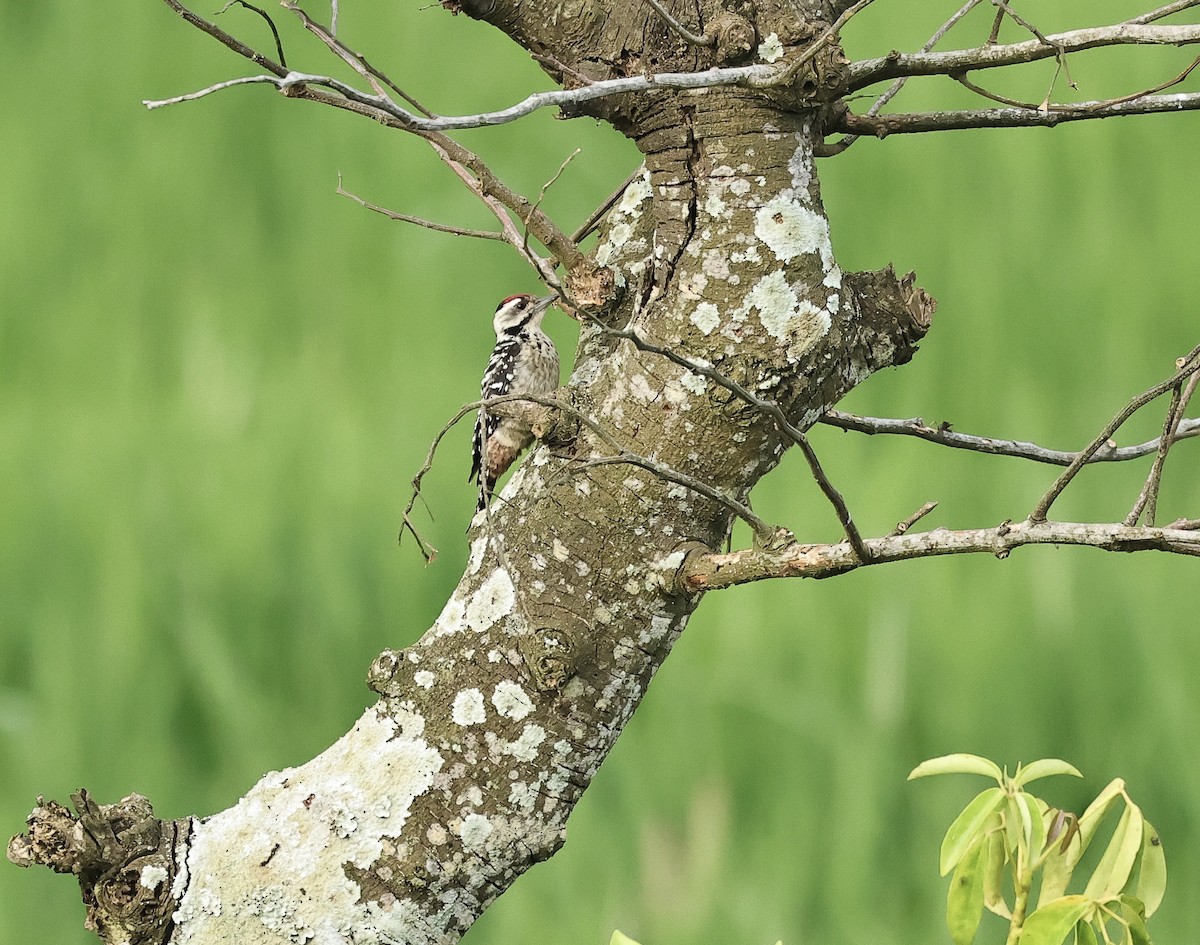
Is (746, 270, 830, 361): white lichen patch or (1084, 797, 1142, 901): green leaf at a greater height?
→ (746, 270, 830, 361): white lichen patch

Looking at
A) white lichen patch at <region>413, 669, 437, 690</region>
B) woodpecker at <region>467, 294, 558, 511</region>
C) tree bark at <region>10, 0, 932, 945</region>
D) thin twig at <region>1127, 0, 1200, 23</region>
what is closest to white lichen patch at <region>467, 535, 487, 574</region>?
tree bark at <region>10, 0, 932, 945</region>

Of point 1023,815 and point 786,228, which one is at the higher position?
point 786,228

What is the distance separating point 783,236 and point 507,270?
151 inches

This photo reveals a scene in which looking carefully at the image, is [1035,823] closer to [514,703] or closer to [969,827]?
[969,827]

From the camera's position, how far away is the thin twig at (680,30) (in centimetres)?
150

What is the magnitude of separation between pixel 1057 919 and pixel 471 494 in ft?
9.63

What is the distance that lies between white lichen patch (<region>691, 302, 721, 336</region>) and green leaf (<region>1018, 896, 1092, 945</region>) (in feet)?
2.25

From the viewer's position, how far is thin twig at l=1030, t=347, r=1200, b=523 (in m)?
1.39

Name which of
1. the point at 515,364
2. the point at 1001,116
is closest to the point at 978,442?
the point at 1001,116

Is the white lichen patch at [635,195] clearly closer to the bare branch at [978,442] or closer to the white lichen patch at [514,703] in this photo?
the bare branch at [978,442]

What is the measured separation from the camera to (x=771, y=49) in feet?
5.30

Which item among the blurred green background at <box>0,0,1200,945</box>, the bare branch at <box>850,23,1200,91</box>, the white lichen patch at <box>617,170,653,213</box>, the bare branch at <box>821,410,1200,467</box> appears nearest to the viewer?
the bare branch at <box>850,23,1200,91</box>

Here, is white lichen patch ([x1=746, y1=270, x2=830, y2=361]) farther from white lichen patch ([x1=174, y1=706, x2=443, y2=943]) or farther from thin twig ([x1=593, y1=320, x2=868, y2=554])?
white lichen patch ([x1=174, y1=706, x2=443, y2=943])

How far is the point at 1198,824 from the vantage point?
11.9 ft
